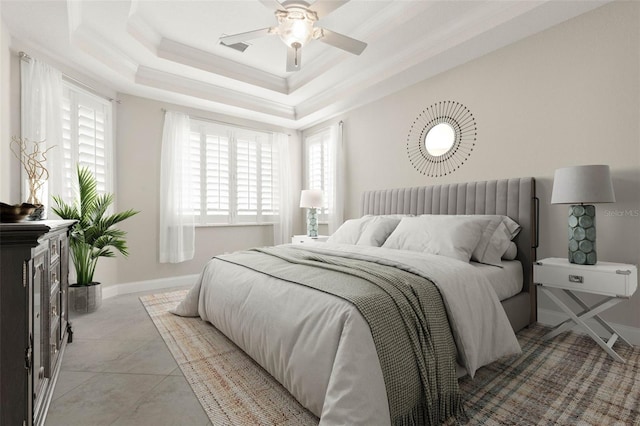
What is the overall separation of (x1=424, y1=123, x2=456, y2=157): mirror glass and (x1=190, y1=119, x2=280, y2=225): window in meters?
2.68

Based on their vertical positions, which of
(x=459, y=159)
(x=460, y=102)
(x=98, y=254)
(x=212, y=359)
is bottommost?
(x=212, y=359)

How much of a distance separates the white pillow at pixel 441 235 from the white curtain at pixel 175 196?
2.88 meters

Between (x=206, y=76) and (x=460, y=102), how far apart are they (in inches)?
120

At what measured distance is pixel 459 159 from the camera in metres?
3.42

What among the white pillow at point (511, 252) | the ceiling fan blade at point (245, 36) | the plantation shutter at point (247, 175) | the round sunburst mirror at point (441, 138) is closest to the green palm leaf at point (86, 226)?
the plantation shutter at point (247, 175)

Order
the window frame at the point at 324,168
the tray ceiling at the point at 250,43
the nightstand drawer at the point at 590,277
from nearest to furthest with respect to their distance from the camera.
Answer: the nightstand drawer at the point at 590,277 < the tray ceiling at the point at 250,43 < the window frame at the point at 324,168

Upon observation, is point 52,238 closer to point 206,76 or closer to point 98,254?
point 98,254

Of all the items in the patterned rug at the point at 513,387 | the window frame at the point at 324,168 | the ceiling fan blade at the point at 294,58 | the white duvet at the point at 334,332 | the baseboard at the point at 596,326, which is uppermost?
the ceiling fan blade at the point at 294,58

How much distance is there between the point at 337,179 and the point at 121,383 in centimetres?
360

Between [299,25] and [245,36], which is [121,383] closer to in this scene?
[245,36]

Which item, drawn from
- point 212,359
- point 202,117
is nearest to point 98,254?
point 212,359

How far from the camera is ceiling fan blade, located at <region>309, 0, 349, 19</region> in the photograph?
220cm

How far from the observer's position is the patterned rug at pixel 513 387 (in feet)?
5.12

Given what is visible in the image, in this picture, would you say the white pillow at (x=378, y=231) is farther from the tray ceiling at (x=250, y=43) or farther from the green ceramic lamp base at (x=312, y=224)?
the tray ceiling at (x=250, y=43)
